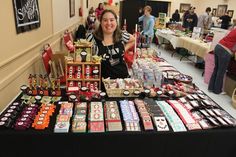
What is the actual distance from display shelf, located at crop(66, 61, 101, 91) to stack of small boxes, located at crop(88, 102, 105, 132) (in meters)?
0.41

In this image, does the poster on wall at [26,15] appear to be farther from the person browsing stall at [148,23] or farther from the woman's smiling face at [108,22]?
the person browsing stall at [148,23]

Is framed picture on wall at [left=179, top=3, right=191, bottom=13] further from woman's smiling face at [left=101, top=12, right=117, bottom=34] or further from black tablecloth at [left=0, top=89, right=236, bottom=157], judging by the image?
black tablecloth at [left=0, top=89, right=236, bottom=157]

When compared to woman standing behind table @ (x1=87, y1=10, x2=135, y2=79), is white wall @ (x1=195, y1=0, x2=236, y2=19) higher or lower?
higher

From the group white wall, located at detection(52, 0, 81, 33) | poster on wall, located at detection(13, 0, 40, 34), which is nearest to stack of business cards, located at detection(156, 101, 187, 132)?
poster on wall, located at detection(13, 0, 40, 34)

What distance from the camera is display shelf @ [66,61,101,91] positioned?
6.43ft

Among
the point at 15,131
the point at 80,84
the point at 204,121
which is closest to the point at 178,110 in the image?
the point at 204,121

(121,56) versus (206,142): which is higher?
(121,56)

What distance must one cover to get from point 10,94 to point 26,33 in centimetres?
65

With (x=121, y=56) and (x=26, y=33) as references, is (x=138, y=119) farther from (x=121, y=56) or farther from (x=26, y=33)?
(x=26, y=33)

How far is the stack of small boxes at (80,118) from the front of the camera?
1333 mm

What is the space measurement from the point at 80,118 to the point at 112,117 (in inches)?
8.1

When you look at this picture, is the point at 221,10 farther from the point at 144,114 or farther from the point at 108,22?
the point at 144,114

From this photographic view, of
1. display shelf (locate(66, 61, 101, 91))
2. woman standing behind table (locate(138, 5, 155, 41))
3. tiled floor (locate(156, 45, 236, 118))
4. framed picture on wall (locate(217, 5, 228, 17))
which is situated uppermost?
framed picture on wall (locate(217, 5, 228, 17))

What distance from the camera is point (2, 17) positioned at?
5.37 ft
